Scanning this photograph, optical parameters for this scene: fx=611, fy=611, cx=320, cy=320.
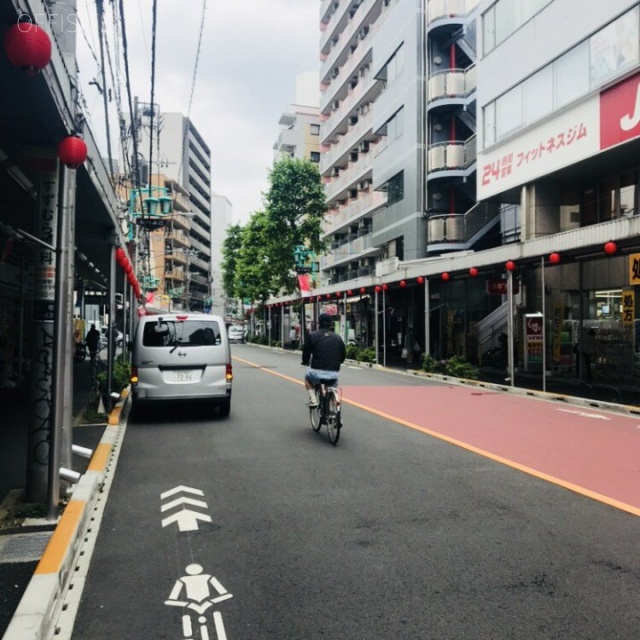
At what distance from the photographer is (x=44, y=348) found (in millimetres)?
5625

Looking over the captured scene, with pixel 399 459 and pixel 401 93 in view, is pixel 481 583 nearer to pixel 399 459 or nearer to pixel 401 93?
pixel 399 459

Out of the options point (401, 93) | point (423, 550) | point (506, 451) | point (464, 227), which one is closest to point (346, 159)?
point (401, 93)

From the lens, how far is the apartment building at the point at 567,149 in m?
15.3

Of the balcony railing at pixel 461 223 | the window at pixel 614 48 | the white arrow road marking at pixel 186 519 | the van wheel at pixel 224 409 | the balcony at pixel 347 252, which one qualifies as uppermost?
the window at pixel 614 48

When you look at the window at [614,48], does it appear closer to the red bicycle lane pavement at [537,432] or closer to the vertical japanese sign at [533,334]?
the vertical japanese sign at [533,334]

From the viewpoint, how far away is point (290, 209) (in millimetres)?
39375

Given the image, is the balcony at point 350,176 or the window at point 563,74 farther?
the balcony at point 350,176

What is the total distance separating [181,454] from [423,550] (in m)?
4.42

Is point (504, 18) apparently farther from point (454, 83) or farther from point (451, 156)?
point (451, 156)

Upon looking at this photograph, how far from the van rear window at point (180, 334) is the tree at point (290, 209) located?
28756 millimetres

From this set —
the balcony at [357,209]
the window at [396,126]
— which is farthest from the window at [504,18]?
the balcony at [357,209]

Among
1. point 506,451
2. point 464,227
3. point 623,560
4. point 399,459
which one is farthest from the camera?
point 464,227

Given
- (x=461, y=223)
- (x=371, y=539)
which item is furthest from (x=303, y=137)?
(x=371, y=539)

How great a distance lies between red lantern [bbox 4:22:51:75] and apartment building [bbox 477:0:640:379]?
37.4ft
